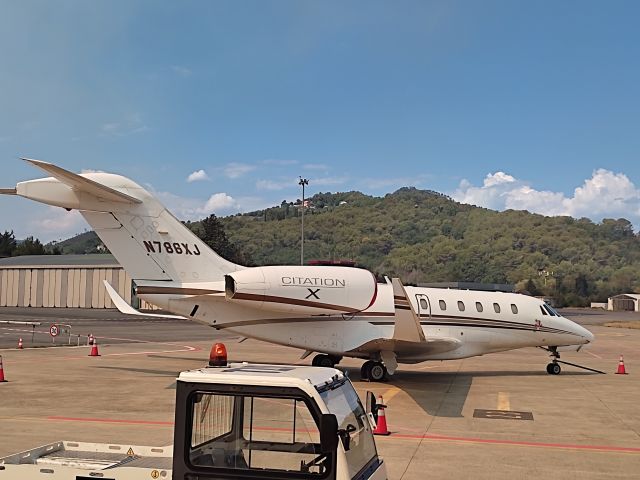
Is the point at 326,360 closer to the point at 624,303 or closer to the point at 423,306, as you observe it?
the point at 423,306

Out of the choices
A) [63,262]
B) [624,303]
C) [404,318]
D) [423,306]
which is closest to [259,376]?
[404,318]

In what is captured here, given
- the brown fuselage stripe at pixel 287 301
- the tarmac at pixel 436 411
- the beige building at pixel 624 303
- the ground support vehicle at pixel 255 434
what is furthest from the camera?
the beige building at pixel 624 303

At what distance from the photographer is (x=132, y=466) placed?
535 centimetres

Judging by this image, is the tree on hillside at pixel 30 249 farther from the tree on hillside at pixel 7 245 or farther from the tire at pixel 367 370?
the tire at pixel 367 370

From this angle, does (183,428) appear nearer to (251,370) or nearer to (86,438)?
(251,370)

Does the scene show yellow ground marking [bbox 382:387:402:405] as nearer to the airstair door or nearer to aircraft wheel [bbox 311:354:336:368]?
aircraft wheel [bbox 311:354:336:368]

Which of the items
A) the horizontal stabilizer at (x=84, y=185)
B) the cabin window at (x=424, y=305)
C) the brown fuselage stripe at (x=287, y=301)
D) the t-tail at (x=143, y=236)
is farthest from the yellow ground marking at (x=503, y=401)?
the horizontal stabilizer at (x=84, y=185)

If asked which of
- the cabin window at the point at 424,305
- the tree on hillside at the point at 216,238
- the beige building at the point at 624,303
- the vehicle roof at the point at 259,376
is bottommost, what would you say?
the beige building at the point at 624,303

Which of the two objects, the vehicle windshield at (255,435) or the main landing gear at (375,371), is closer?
the vehicle windshield at (255,435)

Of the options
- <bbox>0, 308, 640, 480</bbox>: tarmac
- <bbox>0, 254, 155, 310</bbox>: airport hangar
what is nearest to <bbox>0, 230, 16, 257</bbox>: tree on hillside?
<bbox>0, 254, 155, 310</bbox>: airport hangar

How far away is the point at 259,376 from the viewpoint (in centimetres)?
Answer: 501

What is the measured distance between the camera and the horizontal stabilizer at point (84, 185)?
1417 centimetres

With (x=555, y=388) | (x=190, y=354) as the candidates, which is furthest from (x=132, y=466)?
(x=190, y=354)

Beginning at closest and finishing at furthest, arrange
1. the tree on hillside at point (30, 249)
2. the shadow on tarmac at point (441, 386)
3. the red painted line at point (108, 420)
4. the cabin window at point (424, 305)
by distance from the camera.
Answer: the red painted line at point (108, 420) < the shadow on tarmac at point (441, 386) < the cabin window at point (424, 305) < the tree on hillside at point (30, 249)
